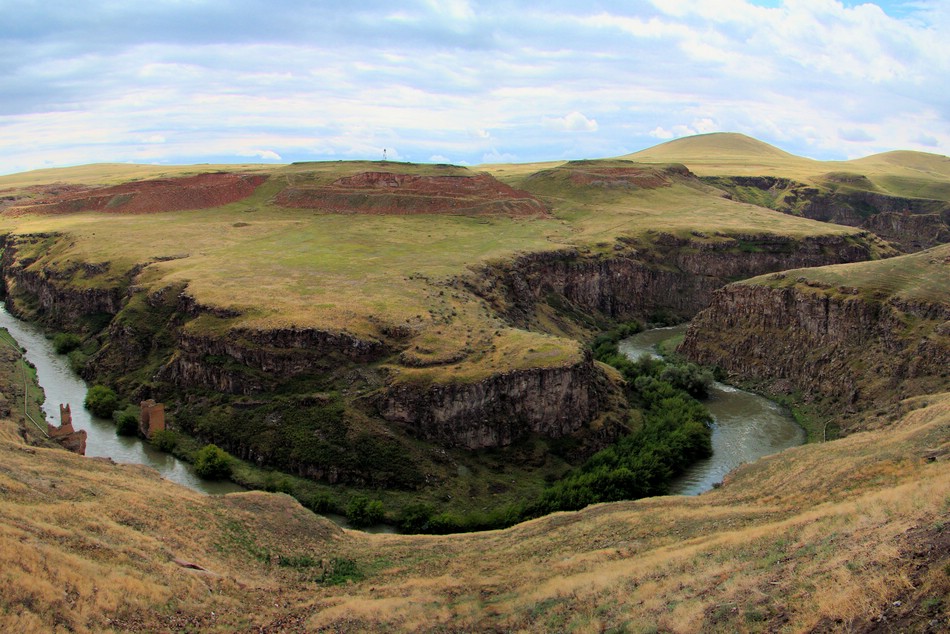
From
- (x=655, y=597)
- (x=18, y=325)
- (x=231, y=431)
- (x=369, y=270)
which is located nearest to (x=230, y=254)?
(x=369, y=270)

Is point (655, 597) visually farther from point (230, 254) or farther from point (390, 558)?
point (230, 254)

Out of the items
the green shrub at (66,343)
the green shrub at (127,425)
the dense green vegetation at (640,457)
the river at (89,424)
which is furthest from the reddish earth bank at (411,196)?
the green shrub at (127,425)

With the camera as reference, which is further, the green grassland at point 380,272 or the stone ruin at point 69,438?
the green grassland at point 380,272

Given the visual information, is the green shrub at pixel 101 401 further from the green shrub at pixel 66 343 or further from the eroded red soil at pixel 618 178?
the eroded red soil at pixel 618 178

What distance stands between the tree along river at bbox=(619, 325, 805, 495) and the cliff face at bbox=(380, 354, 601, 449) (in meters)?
12.5

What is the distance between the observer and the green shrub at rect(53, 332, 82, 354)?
A: 102m

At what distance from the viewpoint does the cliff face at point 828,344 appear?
76.6m

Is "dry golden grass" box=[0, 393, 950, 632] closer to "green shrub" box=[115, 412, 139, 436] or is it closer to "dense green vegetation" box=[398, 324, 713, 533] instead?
"dense green vegetation" box=[398, 324, 713, 533]

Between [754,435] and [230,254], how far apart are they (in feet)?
271

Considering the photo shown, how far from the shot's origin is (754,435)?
7950 centimetres

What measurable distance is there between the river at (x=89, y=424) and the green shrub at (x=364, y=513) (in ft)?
40.1

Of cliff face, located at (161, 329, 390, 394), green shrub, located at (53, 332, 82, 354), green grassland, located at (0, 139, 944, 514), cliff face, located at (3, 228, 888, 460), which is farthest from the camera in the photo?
green shrub, located at (53, 332, 82, 354)

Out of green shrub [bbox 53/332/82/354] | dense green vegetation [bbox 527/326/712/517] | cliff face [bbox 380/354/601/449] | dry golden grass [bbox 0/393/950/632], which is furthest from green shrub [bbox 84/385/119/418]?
dense green vegetation [bbox 527/326/712/517]

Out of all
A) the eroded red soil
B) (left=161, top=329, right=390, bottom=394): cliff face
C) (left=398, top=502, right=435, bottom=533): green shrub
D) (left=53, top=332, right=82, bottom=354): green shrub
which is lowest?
(left=398, top=502, right=435, bottom=533): green shrub
